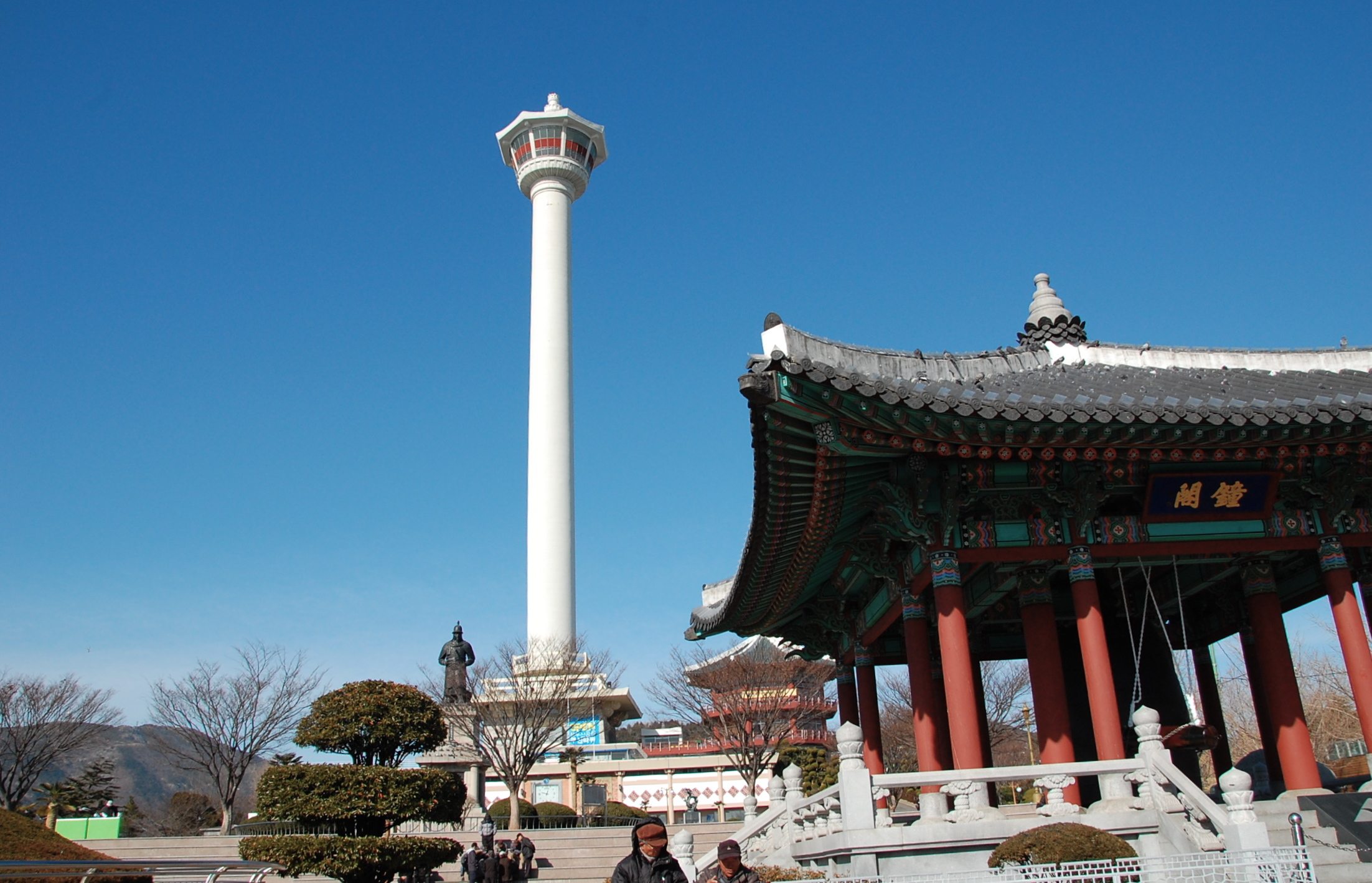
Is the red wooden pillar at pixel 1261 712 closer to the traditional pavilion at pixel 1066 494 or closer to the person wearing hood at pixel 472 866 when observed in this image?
the traditional pavilion at pixel 1066 494

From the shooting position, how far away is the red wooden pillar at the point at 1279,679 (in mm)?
14008

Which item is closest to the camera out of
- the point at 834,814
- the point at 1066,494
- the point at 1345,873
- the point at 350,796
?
the point at 1345,873

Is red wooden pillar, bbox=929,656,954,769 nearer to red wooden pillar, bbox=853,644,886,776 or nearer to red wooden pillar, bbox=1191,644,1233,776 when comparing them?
red wooden pillar, bbox=853,644,886,776

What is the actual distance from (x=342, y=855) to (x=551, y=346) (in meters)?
49.4

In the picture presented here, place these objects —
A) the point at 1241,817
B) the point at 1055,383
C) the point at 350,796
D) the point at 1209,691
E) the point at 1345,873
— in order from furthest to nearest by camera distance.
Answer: the point at 1209,691, the point at 350,796, the point at 1055,383, the point at 1345,873, the point at 1241,817

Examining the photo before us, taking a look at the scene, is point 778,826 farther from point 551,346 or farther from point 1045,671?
point 551,346

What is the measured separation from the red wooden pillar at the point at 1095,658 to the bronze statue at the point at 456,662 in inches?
1288

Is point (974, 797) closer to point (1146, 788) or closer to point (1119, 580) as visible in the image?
point (1146, 788)

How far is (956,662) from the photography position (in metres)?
13.3

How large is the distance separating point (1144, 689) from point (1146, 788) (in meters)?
7.51

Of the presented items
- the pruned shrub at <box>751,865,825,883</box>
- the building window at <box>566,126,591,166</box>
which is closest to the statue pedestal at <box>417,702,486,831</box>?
the pruned shrub at <box>751,865,825,883</box>

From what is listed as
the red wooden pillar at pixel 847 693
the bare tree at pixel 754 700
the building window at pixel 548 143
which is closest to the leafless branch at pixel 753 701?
the bare tree at pixel 754 700

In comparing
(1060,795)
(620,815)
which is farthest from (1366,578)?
(620,815)

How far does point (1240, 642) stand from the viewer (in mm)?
18531
